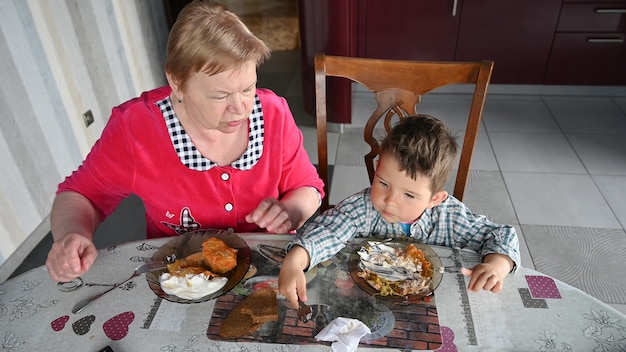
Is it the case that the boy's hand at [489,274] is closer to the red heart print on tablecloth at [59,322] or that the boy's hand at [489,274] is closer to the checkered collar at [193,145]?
the checkered collar at [193,145]

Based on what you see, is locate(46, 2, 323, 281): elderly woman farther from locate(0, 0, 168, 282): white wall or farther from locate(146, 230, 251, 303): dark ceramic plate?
locate(0, 0, 168, 282): white wall

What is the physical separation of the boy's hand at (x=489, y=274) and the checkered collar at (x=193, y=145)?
0.57m

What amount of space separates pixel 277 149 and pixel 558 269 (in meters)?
1.57

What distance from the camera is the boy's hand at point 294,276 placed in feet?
2.82

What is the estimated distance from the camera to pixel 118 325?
2.77 feet

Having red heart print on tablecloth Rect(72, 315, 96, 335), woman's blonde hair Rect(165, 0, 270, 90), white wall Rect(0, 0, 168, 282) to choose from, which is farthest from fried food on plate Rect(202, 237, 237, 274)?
white wall Rect(0, 0, 168, 282)

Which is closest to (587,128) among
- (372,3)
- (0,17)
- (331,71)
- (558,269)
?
(558,269)

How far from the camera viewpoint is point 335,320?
830 mm

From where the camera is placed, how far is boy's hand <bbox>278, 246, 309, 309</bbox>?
2.82ft

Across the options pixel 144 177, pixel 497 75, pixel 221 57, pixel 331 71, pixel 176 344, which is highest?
pixel 221 57

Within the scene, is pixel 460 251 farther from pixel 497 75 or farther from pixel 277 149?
pixel 497 75

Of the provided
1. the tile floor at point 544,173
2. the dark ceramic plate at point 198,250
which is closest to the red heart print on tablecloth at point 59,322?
the dark ceramic plate at point 198,250

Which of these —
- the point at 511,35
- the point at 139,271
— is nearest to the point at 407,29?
the point at 511,35

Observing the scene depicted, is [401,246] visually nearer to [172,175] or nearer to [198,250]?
[198,250]
